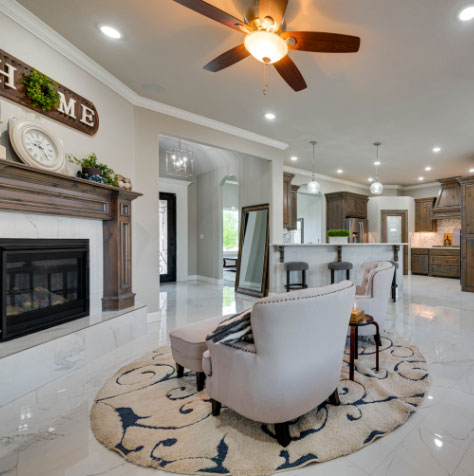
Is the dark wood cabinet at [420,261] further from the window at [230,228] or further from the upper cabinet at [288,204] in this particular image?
the window at [230,228]

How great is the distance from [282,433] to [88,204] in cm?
265

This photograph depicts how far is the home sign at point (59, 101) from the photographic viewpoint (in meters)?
2.32

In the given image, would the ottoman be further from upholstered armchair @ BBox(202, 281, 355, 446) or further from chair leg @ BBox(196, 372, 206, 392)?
upholstered armchair @ BBox(202, 281, 355, 446)

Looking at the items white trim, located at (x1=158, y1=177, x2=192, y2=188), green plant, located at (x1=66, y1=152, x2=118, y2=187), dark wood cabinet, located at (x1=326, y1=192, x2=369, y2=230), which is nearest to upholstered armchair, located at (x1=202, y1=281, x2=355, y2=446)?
green plant, located at (x1=66, y1=152, x2=118, y2=187)

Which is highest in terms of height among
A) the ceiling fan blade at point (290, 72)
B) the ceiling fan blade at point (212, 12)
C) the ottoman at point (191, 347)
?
the ceiling fan blade at point (212, 12)

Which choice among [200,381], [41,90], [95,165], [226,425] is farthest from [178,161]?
[226,425]

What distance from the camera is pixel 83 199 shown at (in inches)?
112

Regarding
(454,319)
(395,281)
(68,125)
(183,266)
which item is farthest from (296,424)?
(183,266)

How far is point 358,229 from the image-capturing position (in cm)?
896

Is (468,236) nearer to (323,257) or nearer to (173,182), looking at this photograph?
(323,257)

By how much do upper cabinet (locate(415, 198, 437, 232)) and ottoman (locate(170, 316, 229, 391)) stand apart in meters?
9.57

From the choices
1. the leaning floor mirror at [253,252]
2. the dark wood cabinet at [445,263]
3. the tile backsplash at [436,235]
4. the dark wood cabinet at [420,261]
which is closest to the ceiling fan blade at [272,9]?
the leaning floor mirror at [253,252]

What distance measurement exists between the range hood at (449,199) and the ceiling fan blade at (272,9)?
837 cm

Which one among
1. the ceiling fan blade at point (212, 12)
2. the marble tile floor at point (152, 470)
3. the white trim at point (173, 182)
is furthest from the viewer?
the white trim at point (173, 182)
